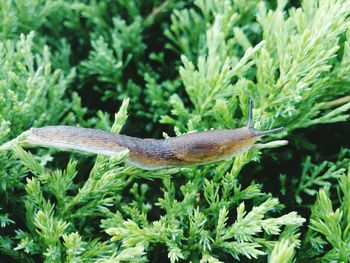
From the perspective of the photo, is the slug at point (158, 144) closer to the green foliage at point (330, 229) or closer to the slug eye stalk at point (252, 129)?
the slug eye stalk at point (252, 129)

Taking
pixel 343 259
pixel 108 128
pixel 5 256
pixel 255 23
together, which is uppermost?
pixel 255 23

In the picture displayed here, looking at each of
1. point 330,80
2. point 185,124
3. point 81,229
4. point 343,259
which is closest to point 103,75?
point 185,124

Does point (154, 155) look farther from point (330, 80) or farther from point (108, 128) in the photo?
point (330, 80)

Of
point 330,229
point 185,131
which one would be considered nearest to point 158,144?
point 185,131

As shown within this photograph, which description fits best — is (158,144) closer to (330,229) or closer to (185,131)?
(185,131)

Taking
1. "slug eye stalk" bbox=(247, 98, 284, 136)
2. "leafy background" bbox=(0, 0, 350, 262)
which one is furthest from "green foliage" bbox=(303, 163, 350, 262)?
"slug eye stalk" bbox=(247, 98, 284, 136)

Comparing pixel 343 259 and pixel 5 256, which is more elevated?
pixel 343 259
